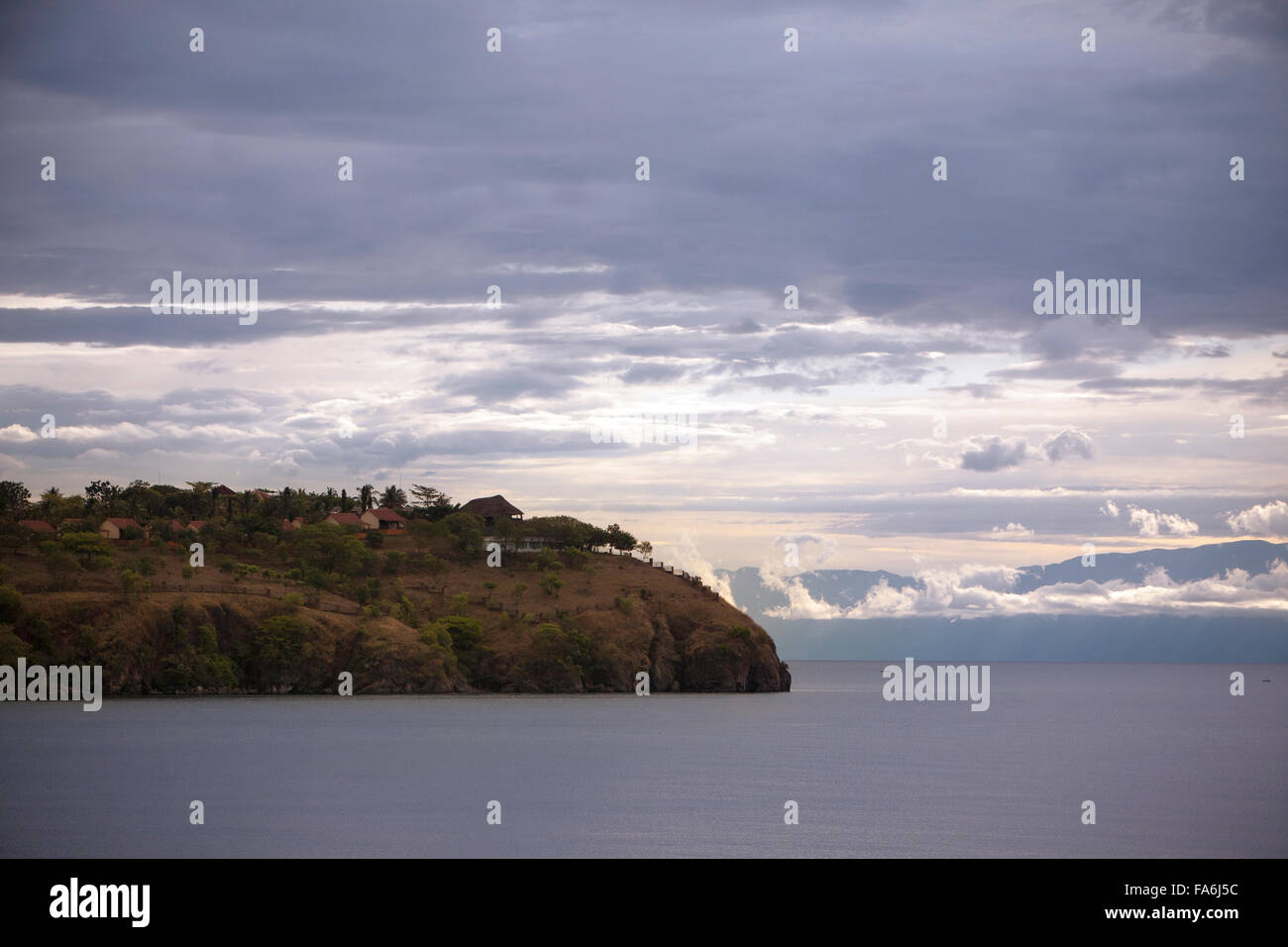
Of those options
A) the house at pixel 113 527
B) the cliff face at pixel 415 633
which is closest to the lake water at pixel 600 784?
the cliff face at pixel 415 633

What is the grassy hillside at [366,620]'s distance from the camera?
139750 millimetres

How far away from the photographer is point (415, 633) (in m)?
159

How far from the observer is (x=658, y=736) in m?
115

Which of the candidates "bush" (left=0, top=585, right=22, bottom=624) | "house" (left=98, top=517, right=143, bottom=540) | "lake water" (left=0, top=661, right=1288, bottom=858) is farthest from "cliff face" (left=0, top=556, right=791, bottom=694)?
"house" (left=98, top=517, right=143, bottom=540)

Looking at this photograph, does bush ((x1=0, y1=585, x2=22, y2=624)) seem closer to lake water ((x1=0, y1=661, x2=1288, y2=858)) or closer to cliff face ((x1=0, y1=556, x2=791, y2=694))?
cliff face ((x1=0, y1=556, x2=791, y2=694))

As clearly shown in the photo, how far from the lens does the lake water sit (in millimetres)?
59188

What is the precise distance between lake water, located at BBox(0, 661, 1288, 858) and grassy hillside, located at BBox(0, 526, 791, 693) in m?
7.61
